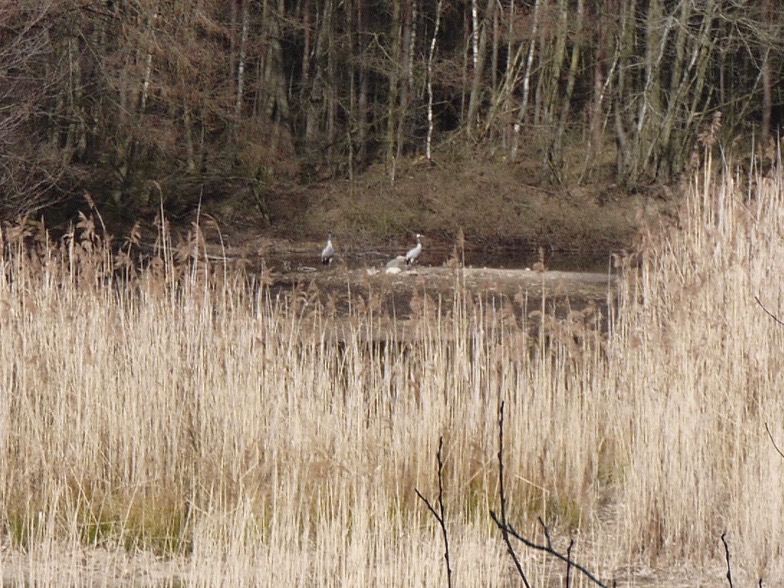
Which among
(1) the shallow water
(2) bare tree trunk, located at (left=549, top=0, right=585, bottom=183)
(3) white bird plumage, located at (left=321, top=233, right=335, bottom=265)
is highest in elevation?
(2) bare tree trunk, located at (left=549, top=0, right=585, bottom=183)

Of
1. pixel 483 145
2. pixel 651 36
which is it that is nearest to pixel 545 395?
pixel 651 36

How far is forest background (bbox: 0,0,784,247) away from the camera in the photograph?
66.1 feet

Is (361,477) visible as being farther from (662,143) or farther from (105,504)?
(662,143)

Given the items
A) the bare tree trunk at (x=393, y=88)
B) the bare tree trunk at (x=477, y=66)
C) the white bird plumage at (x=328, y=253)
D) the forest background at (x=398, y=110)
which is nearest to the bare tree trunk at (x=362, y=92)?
the forest background at (x=398, y=110)

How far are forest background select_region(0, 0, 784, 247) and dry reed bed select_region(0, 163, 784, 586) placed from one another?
1221 centimetres

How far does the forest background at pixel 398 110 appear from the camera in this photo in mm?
20156

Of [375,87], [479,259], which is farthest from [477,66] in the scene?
[479,259]

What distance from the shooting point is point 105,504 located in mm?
5004

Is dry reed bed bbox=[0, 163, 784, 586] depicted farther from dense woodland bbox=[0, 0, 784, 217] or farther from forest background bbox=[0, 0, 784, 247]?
dense woodland bbox=[0, 0, 784, 217]

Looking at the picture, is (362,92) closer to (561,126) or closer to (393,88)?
(393,88)

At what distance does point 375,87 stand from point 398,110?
3.52 m

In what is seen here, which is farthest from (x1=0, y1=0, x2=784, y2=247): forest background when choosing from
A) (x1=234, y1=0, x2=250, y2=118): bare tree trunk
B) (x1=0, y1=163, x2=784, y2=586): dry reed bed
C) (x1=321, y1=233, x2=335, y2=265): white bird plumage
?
(x1=0, y1=163, x2=784, y2=586): dry reed bed

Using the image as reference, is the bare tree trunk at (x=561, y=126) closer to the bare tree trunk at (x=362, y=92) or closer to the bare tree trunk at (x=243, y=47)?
the bare tree trunk at (x=362, y=92)

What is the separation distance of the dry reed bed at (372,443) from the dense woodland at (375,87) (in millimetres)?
12598
